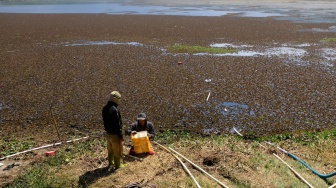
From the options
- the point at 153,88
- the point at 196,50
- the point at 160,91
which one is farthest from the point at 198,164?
the point at 196,50

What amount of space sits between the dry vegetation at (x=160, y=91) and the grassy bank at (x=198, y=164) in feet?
0.21

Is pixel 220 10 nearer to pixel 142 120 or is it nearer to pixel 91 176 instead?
pixel 142 120

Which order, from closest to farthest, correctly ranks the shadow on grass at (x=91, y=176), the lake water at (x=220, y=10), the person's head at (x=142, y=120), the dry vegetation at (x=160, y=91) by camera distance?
the shadow on grass at (x=91, y=176) < the person's head at (x=142, y=120) < the dry vegetation at (x=160, y=91) < the lake water at (x=220, y=10)

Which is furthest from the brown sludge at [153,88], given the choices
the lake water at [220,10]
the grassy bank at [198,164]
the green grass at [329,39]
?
the lake water at [220,10]

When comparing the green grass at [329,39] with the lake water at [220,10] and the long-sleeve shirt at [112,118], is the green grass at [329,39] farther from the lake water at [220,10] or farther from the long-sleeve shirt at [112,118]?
the long-sleeve shirt at [112,118]

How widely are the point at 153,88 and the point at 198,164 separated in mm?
7507

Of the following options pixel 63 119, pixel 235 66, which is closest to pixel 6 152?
pixel 63 119

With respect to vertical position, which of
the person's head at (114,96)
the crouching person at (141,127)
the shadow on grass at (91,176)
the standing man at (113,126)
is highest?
the person's head at (114,96)

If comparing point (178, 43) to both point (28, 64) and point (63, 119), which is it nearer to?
point (28, 64)

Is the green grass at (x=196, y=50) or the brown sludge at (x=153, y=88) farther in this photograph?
the green grass at (x=196, y=50)

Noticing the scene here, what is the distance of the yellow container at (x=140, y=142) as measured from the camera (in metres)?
8.48

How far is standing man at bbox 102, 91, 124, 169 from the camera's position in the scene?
24.4 feet

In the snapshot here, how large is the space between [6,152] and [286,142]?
8.23 m

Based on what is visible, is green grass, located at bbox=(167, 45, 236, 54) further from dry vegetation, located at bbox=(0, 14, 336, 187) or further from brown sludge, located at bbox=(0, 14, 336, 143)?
brown sludge, located at bbox=(0, 14, 336, 143)
